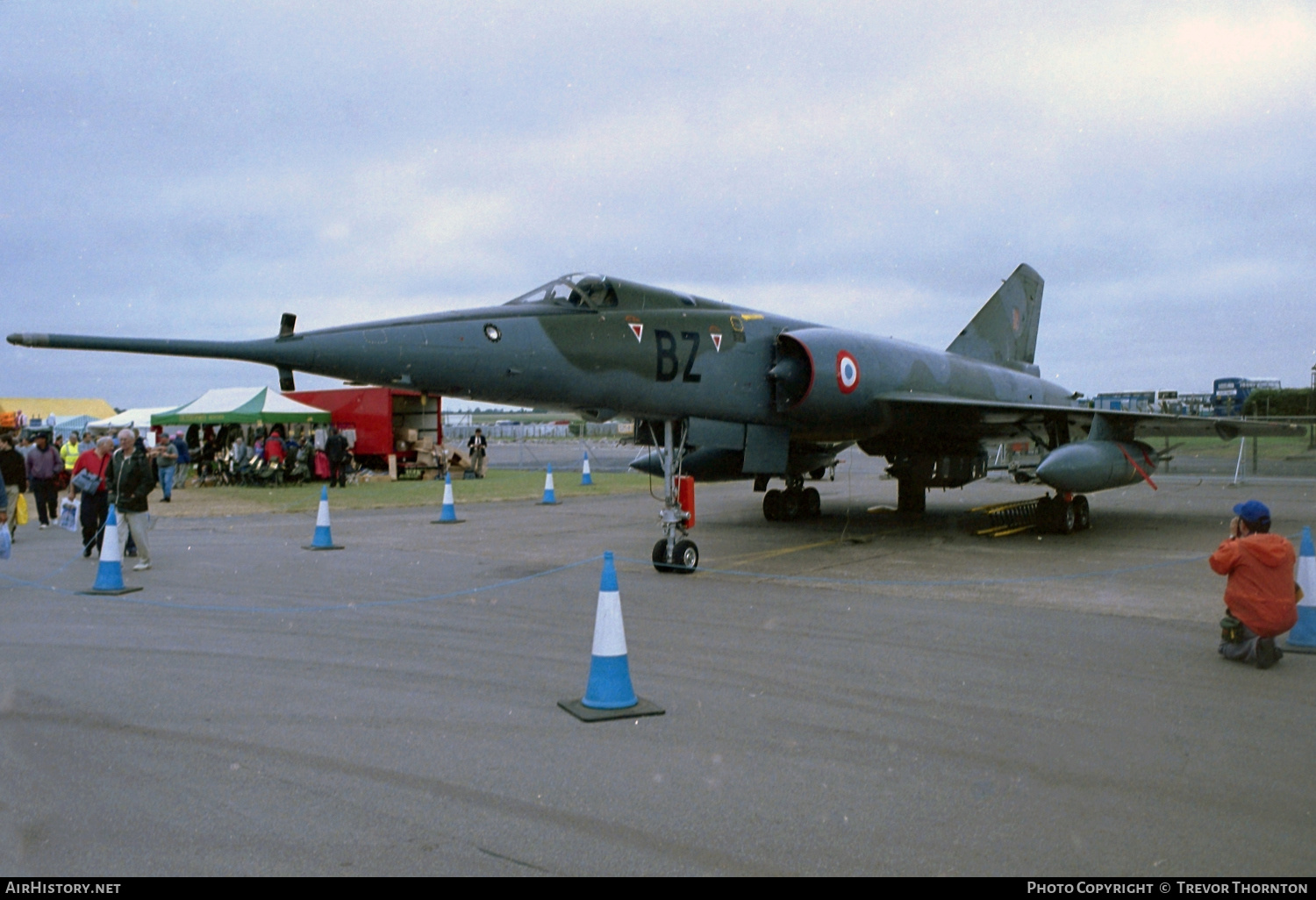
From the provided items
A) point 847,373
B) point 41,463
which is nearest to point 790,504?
point 847,373

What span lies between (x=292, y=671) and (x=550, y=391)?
388 cm

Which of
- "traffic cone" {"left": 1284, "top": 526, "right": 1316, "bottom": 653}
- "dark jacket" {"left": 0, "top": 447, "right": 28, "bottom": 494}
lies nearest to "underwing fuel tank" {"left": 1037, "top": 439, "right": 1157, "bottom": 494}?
"traffic cone" {"left": 1284, "top": 526, "right": 1316, "bottom": 653}

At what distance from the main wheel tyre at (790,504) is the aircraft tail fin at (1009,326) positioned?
426cm

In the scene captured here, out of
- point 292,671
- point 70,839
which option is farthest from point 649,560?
point 70,839

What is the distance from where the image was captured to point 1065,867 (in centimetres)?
310

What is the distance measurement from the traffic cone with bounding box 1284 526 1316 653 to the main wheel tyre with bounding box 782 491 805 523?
911 centimetres

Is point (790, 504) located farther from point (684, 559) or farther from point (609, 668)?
point (609, 668)

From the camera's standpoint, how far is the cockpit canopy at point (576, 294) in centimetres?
910

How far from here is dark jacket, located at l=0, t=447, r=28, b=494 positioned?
14.0m

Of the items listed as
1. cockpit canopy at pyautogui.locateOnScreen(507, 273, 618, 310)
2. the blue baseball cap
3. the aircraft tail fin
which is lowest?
the blue baseball cap

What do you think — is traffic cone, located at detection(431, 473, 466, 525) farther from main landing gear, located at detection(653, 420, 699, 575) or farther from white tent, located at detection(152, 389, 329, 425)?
white tent, located at detection(152, 389, 329, 425)

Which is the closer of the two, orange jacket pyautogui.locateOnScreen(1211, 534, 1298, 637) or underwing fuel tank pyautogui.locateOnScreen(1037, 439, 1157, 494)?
orange jacket pyautogui.locateOnScreen(1211, 534, 1298, 637)

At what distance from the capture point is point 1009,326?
58.3 feet
